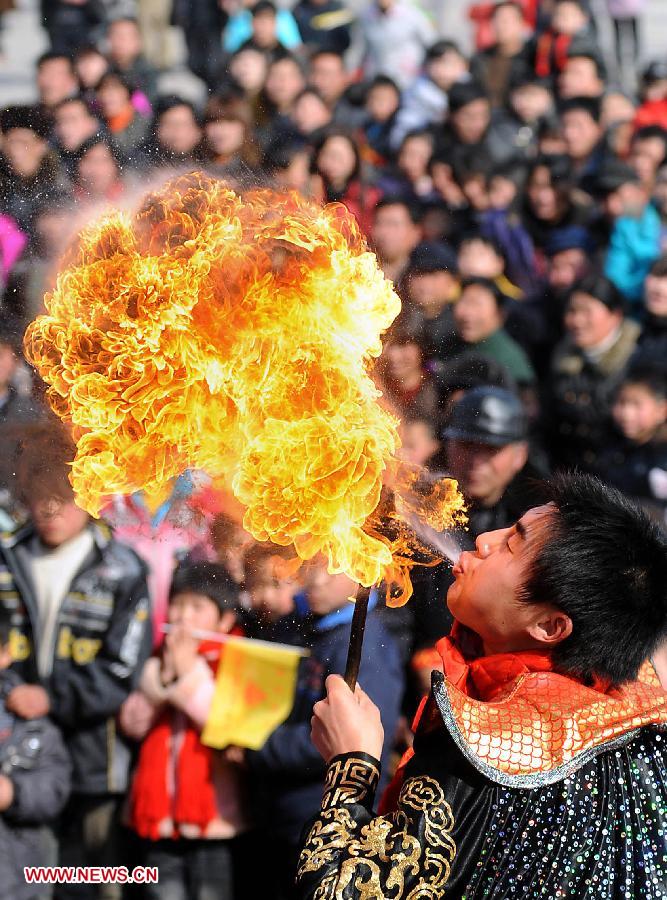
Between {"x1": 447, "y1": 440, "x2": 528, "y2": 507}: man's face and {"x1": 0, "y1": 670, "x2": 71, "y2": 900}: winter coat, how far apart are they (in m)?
1.59

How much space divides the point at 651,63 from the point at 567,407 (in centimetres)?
338

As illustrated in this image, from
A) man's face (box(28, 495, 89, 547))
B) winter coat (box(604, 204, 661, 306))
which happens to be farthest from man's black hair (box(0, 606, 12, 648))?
winter coat (box(604, 204, 661, 306))

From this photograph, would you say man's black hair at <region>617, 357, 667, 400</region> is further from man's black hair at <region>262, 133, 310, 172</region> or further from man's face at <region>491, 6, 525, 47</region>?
man's face at <region>491, 6, 525, 47</region>

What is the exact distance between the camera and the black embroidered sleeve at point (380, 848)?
2.08m

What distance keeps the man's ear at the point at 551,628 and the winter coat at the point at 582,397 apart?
3.49 m

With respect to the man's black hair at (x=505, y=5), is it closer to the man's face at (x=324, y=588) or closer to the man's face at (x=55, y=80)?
the man's face at (x=55, y=80)

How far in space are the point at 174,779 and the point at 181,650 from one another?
405 millimetres

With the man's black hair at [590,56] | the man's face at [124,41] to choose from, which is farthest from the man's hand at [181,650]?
the man's black hair at [590,56]

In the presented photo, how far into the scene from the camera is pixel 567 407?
596 cm

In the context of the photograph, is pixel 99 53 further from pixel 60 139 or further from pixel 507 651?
pixel 507 651

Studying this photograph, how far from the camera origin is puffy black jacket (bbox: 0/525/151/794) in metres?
3.77

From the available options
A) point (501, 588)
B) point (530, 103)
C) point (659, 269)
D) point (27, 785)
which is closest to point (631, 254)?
point (659, 269)

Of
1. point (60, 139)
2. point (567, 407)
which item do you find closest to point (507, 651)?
point (60, 139)

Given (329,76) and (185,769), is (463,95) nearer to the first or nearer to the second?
(329,76)
